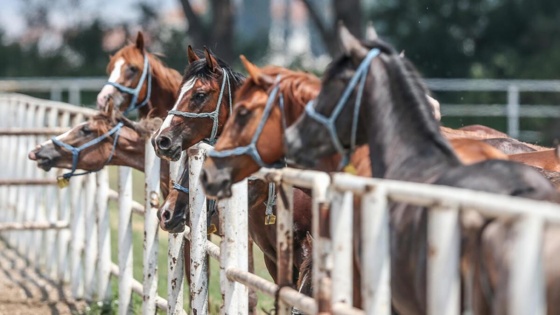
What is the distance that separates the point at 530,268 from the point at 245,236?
108 inches

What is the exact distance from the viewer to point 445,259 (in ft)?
10.6

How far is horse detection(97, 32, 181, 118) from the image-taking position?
8648 mm

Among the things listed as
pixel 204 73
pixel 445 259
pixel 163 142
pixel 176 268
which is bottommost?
pixel 176 268

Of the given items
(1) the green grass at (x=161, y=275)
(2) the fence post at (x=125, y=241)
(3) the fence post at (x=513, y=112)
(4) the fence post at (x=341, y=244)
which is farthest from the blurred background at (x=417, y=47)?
(4) the fence post at (x=341, y=244)

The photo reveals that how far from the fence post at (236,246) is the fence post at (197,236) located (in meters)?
0.57

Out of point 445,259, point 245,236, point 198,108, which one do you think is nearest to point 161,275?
point 198,108

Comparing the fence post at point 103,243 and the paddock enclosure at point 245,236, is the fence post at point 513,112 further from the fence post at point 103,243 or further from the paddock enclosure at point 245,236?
the fence post at point 103,243

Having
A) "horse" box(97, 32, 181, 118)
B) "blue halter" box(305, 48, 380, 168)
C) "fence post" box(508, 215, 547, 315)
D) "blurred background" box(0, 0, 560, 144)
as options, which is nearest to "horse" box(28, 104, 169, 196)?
"horse" box(97, 32, 181, 118)

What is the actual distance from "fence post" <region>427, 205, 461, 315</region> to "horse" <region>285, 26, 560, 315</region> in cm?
46

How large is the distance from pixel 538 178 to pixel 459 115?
1525cm

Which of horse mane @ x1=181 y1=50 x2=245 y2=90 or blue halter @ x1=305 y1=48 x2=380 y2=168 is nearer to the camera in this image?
blue halter @ x1=305 y1=48 x2=380 y2=168

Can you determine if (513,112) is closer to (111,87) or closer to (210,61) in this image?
(111,87)

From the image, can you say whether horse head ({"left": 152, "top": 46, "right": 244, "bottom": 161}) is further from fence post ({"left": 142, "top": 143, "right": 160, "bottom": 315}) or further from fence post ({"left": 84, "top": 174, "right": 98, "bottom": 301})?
fence post ({"left": 84, "top": 174, "right": 98, "bottom": 301})

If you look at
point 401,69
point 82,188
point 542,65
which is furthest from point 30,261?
point 542,65
